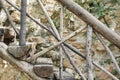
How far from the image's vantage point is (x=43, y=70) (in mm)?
1926

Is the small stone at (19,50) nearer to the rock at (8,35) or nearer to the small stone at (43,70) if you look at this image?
the small stone at (43,70)

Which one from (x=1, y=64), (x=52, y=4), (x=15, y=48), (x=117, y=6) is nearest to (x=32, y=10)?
(x=52, y=4)

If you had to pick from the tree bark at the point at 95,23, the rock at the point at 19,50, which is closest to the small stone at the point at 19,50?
the rock at the point at 19,50

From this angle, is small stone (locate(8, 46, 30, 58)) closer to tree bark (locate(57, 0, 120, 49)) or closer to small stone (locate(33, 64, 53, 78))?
small stone (locate(33, 64, 53, 78))

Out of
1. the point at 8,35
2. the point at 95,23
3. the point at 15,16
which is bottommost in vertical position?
the point at 8,35

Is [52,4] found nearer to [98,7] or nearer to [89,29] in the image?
[98,7]

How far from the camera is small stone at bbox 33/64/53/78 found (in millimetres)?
1921

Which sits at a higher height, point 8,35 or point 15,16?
point 15,16

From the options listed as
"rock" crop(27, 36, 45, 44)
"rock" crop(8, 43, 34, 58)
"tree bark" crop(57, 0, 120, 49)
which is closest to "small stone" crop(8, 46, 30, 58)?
"rock" crop(8, 43, 34, 58)

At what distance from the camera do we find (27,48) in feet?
6.08

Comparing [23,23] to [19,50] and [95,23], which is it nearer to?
[19,50]

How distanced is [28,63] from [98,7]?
56.5 inches

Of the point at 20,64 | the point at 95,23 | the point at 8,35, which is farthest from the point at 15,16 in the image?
the point at 95,23

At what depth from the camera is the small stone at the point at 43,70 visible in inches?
75.6
